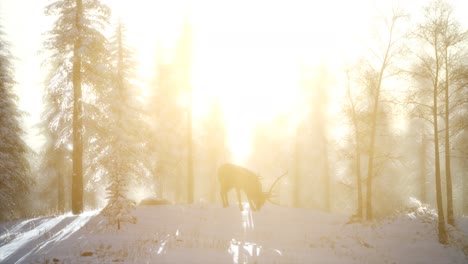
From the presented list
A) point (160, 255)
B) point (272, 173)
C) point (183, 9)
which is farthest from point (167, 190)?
point (160, 255)

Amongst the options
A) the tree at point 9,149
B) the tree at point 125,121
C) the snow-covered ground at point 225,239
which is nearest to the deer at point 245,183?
the snow-covered ground at point 225,239

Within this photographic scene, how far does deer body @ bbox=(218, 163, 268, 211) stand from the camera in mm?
17984

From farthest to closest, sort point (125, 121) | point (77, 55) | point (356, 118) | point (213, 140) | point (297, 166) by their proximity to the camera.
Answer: point (213, 140) < point (297, 166) < point (125, 121) < point (356, 118) < point (77, 55)

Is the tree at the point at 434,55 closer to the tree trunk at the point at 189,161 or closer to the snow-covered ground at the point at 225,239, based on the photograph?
the snow-covered ground at the point at 225,239

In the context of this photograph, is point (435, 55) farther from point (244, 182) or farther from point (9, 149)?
point (9, 149)

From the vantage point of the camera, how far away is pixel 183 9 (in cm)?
2458

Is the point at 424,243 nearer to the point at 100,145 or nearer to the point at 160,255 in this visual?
the point at 160,255

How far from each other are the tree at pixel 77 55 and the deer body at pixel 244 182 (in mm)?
7833

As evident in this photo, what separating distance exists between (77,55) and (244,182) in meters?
11.4

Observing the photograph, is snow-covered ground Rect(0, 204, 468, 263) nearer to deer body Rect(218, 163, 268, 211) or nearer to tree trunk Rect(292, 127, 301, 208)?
deer body Rect(218, 163, 268, 211)

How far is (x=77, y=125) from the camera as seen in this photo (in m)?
17.5

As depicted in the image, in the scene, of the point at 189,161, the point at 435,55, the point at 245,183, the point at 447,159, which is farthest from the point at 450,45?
the point at 189,161

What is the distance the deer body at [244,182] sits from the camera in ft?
59.0

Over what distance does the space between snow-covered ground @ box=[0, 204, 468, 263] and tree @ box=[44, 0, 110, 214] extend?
12.4 ft
